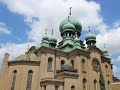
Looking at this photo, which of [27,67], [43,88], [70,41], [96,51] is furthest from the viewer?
[70,41]

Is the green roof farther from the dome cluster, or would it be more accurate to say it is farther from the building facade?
the building facade

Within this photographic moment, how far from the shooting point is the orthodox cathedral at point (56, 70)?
3234 cm

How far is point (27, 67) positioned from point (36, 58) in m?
2.91

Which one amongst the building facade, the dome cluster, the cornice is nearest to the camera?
the building facade

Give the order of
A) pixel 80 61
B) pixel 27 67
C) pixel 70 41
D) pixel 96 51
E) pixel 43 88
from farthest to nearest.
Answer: pixel 70 41 → pixel 96 51 → pixel 80 61 → pixel 27 67 → pixel 43 88

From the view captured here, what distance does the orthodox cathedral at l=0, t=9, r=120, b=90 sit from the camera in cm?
3234

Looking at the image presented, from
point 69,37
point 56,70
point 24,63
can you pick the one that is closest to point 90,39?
point 69,37

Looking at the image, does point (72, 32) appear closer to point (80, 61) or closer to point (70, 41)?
point (70, 41)

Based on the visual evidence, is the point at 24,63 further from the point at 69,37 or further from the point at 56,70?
the point at 69,37

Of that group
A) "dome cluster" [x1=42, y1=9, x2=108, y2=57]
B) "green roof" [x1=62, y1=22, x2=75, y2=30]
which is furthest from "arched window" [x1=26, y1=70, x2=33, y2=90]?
"green roof" [x1=62, y1=22, x2=75, y2=30]

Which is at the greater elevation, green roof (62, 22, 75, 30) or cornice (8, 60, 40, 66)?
green roof (62, 22, 75, 30)

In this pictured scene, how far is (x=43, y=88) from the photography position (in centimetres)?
3153

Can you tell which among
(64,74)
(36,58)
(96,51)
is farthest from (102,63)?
(36,58)

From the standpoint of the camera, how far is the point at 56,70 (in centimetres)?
3528
